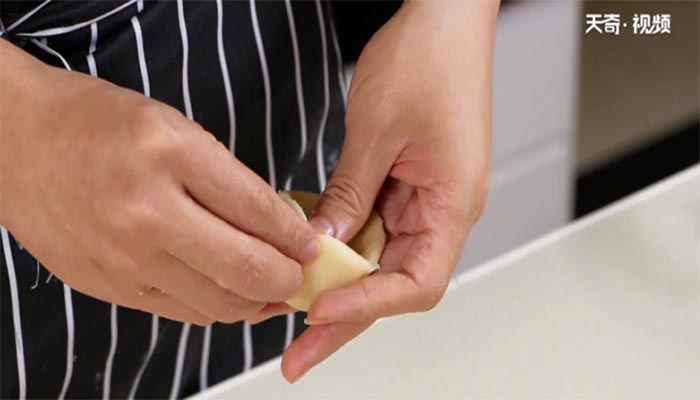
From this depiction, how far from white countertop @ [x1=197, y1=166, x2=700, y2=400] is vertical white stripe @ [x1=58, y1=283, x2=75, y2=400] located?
10cm

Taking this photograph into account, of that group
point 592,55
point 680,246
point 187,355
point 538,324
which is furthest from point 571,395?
point 592,55

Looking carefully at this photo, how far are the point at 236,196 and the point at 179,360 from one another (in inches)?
13.3

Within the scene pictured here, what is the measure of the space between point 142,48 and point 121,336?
0.21m

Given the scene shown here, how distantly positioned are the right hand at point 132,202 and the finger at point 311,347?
6 centimetres

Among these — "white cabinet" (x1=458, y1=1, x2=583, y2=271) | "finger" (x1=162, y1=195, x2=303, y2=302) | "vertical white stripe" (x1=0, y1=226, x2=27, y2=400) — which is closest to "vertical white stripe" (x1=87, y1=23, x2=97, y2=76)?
"vertical white stripe" (x1=0, y1=226, x2=27, y2=400)

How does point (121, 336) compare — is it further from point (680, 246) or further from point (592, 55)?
point (592, 55)

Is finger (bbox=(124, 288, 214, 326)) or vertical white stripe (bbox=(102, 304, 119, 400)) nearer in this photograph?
finger (bbox=(124, 288, 214, 326))

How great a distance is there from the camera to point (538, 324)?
720 millimetres

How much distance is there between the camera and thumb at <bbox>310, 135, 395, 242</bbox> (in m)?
0.60

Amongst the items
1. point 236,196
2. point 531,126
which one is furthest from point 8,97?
point 531,126

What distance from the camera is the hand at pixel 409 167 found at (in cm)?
58

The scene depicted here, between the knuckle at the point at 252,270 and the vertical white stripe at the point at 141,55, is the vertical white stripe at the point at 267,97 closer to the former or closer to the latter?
the vertical white stripe at the point at 141,55

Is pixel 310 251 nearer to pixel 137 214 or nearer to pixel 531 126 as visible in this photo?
pixel 137 214

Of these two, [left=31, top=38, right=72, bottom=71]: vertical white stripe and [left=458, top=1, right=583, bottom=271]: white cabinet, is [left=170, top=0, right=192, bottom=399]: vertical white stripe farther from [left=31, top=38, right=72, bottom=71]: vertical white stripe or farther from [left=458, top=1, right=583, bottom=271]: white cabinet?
[left=458, top=1, right=583, bottom=271]: white cabinet
